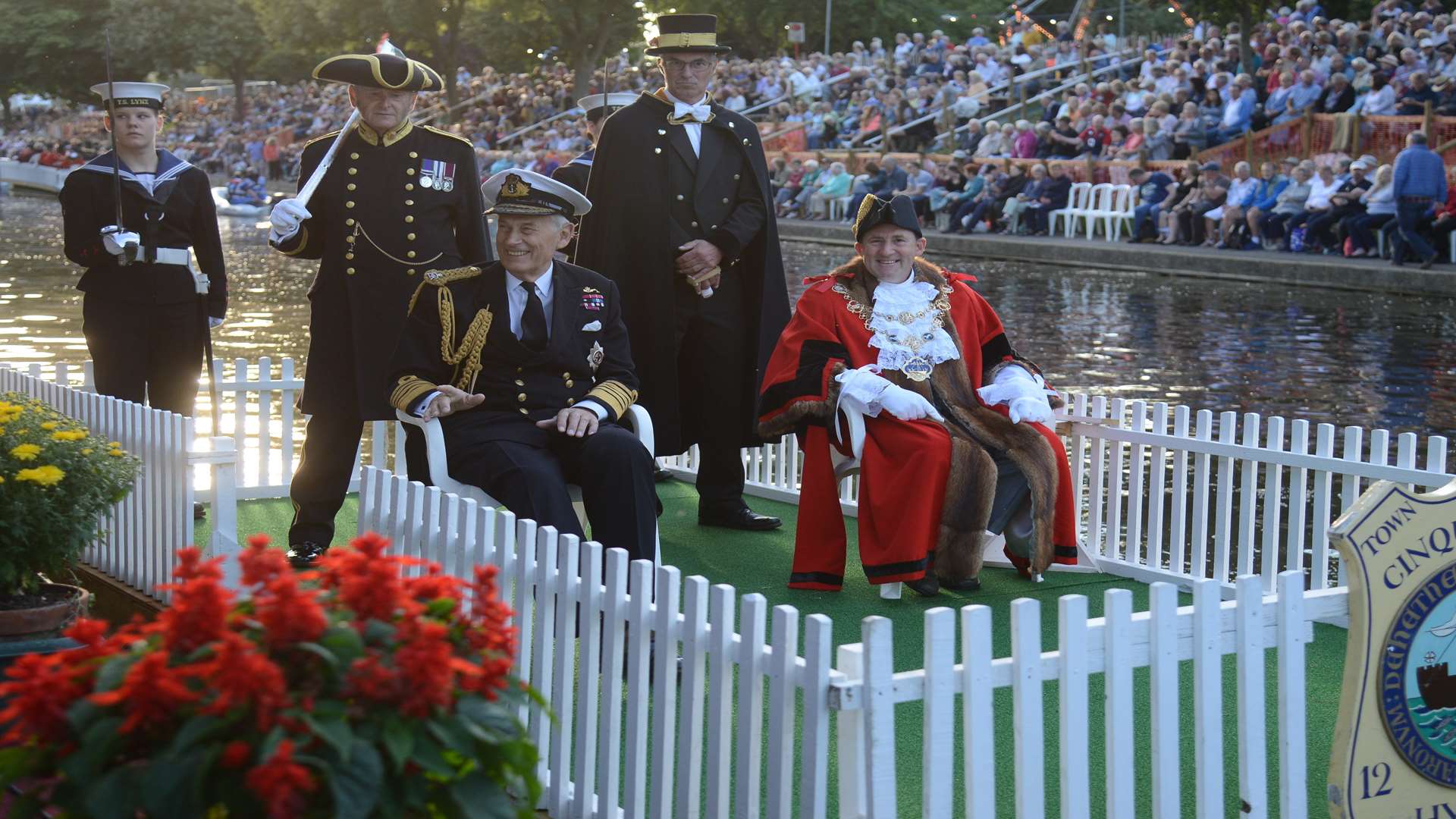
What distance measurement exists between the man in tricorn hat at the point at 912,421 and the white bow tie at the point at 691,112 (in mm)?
885

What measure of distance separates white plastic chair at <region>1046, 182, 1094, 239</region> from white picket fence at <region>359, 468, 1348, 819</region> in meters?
22.3

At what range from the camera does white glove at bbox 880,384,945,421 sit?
600cm

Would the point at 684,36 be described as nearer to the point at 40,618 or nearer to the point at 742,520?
the point at 742,520

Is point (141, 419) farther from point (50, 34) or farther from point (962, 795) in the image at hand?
point (50, 34)

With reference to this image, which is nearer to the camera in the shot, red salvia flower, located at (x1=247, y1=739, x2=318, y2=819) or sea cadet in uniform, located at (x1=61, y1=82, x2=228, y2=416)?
red salvia flower, located at (x1=247, y1=739, x2=318, y2=819)

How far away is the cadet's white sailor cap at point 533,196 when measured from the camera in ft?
17.9

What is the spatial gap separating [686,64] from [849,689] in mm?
4100

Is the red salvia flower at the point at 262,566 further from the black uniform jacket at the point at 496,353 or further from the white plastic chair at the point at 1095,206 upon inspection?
the white plastic chair at the point at 1095,206

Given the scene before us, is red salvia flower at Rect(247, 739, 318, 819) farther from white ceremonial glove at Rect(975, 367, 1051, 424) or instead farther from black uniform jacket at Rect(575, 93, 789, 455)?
black uniform jacket at Rect(575, 93, 789, 455)

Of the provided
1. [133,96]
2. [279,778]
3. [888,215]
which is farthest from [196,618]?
[133,96]

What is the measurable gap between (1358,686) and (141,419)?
3728 mm

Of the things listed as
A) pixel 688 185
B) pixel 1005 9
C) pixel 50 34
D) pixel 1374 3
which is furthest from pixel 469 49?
pixel 688 185

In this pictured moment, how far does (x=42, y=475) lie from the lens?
4.64 metres

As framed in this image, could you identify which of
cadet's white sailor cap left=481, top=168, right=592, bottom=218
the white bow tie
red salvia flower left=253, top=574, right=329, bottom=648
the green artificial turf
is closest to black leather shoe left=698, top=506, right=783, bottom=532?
the green artificial turf
